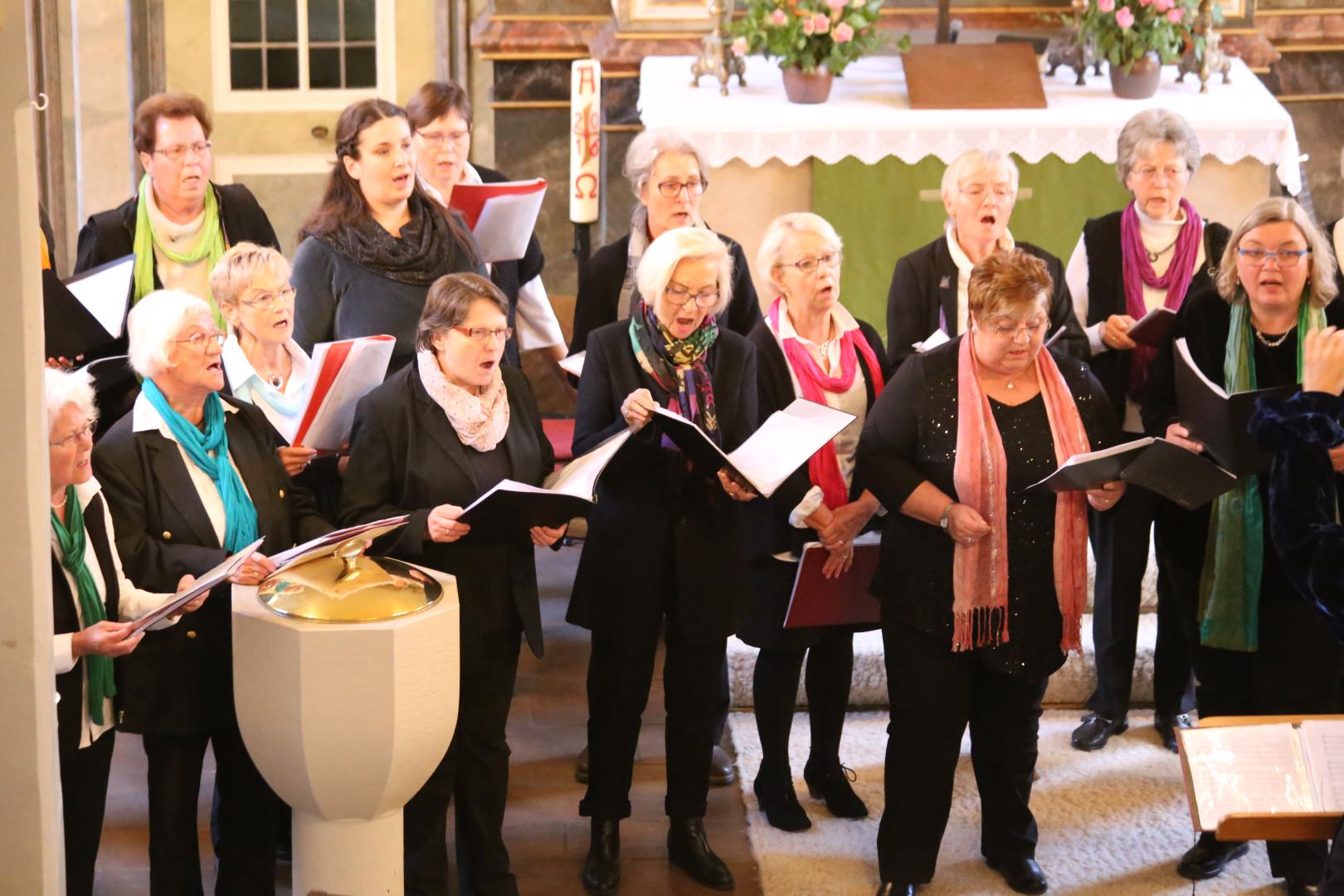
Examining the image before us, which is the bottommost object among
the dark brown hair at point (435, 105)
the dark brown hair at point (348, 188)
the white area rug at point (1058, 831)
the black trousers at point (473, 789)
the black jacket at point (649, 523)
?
the white area rug at point (1058, 831)

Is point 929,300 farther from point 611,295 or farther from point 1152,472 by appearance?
point 1152,472

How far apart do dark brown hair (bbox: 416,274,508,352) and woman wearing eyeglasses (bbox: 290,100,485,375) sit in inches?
19.5

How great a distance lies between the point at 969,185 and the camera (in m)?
4.25

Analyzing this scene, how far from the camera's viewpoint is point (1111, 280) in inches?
173

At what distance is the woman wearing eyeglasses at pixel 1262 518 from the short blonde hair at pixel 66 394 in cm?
238

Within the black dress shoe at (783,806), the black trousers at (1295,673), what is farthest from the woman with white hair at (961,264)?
the black dress shoe at (783,806)

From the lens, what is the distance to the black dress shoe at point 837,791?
164 inches

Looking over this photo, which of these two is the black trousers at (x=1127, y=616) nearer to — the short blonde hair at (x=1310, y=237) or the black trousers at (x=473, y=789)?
the short blonde hair at (x=1310, y=237)

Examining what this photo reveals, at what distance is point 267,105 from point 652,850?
5808 mm

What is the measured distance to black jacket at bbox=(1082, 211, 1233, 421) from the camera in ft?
14.2

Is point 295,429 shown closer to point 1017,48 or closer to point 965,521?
point 965,521

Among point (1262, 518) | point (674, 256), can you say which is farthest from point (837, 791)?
point (674, 256)

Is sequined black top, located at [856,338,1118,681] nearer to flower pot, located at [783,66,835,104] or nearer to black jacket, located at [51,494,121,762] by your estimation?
black jacket, located at [51,494,121,762]

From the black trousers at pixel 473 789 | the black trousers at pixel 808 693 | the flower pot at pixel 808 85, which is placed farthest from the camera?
the flower pot at pixel 808 85
